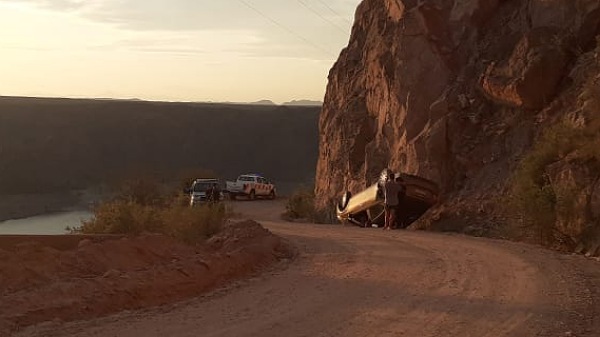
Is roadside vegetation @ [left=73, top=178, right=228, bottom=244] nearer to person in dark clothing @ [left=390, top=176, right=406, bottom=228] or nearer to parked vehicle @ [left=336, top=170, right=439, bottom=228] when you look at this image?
person in dark clothing @ [left=390, top=176, right=406, bottom=228]

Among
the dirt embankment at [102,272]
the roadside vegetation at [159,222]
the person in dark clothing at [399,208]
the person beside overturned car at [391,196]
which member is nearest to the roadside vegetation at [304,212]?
the person in dark clothing at [399,208]

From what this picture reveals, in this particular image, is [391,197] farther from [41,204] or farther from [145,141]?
[145,141]

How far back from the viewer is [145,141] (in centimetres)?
10169

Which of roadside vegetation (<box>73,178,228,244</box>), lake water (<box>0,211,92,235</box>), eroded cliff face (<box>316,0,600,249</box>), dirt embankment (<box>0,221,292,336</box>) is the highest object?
eroded cliff face (<box>316,0,600,249</box>)

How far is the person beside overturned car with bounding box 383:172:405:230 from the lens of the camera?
25.7 metres

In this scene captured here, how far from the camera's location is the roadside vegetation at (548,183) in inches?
726

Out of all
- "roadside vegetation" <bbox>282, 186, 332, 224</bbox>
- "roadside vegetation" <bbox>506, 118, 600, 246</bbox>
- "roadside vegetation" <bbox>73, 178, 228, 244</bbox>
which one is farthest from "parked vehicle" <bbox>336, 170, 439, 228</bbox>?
"roadside vegetation" <bbox>73, 178, 228, 244</bbox>

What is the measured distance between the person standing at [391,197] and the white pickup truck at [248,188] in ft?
106

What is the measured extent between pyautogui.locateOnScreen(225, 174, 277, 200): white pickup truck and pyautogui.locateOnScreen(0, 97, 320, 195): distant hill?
13725 millimetres

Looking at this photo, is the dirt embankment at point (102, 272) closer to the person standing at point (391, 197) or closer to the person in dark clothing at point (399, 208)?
the person standing at point (391, 197)

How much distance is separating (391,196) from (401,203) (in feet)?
3.40

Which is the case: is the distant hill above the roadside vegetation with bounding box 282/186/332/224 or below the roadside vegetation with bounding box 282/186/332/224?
above

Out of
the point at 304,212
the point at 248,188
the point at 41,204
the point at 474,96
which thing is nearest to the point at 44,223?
the point at 304,212

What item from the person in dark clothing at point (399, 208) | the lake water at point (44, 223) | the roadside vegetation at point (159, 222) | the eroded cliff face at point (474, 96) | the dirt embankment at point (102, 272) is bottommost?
the lake water at point (44, 223)
